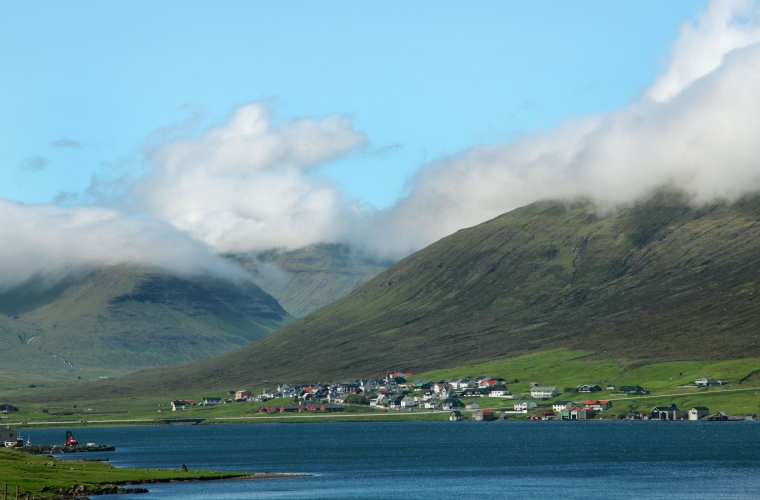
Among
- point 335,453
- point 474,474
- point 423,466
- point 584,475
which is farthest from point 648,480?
point 335,453

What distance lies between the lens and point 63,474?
131m

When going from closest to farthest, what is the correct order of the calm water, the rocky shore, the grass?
the rocky shore → the grass → the calm water

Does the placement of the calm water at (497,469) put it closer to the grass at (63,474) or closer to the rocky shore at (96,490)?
the rocky shore at (96,490)

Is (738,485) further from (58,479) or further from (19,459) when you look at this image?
(19,459)

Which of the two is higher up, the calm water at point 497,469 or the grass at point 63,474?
the grass at point 63,474

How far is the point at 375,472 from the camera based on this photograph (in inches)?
6009

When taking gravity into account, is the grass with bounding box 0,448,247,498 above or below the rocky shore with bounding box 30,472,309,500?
above

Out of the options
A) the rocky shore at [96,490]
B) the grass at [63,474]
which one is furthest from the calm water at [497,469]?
the grass at [63,474]

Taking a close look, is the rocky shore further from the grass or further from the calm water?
the calm water

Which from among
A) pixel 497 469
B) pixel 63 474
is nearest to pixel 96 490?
pixel 63 474

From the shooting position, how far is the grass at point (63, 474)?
119 meters

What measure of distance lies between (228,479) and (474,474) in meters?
32.8

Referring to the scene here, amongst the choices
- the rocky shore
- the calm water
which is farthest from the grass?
the calm water

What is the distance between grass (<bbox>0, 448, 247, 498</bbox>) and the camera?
389ft
